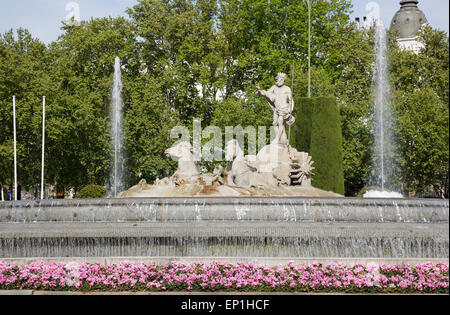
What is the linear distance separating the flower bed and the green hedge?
17.8 m

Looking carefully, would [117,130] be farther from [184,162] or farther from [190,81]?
[184,162]

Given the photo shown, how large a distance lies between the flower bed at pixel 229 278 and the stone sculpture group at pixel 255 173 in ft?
24.0

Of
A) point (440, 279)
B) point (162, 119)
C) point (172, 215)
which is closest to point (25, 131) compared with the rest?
point (162, 119)

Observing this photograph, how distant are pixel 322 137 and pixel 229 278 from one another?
780 inches

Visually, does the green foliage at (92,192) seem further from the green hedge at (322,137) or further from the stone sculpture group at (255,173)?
the green hedge at (322,137)

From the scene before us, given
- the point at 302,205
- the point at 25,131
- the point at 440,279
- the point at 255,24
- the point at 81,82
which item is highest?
the point at 255,24

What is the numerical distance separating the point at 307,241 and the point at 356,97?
2568 centimetres

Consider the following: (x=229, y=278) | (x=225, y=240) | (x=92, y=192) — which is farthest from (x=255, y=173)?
(x=92, y=192)

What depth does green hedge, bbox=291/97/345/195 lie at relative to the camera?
27438 mm

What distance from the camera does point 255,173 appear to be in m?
18.5

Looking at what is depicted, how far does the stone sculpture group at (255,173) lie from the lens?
57.1 ft

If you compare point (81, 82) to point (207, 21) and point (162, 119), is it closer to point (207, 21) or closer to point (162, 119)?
point (162, 119)

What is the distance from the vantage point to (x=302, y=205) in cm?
1324

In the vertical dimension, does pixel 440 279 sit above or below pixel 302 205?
below
